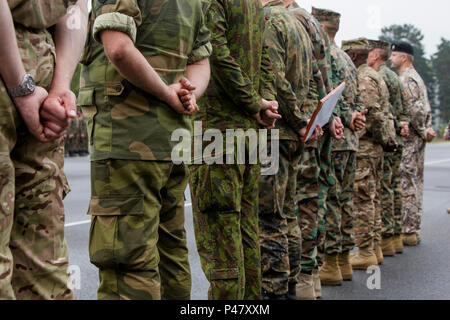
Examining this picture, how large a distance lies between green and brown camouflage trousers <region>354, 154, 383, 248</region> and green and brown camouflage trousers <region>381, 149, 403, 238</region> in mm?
462

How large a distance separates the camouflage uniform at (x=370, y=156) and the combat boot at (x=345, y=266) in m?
0.53

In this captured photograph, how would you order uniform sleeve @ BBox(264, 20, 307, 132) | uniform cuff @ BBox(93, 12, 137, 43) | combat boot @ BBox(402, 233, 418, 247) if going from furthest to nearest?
combat boot @ BBox(402, 233, 418, 247) → uniform sleeve @ BBox(264, 20, 307, 132) → uniform cuff @ BBox(93, 12, 137, 43)

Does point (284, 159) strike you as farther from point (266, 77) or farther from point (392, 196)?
point (392, 196)

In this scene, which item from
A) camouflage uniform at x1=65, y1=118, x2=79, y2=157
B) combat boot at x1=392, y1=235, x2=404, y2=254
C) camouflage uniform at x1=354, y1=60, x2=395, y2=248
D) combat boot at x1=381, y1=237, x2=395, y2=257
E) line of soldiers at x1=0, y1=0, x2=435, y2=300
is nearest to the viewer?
line of soldiers at x1=0, y1=0, x2=435, y2=300

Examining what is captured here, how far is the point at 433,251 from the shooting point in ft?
21.4

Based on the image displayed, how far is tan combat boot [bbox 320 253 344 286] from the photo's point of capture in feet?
16.3

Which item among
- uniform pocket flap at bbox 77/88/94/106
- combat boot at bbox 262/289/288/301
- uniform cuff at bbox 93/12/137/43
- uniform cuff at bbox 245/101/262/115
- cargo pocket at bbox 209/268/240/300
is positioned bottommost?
combat boot at bbox 262/289/288/301

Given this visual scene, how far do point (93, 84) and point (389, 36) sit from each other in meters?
81.7

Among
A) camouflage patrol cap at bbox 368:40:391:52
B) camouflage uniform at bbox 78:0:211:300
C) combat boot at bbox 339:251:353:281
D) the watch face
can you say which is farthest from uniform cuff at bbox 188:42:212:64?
camouflage patrol cap at bbox 368:40:391:52

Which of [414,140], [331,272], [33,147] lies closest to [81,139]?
Answer: [414,140]

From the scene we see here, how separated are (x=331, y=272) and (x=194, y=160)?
218 cm

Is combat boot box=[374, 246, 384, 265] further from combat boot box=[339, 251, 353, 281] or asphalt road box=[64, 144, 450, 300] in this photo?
combat boot box=[339, 251, 353, 281]

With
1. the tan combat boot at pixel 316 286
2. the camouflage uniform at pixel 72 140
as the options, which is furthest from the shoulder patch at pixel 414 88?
the camouflage uniform at pixel 72 140

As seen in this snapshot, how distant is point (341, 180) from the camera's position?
514 centimetres
